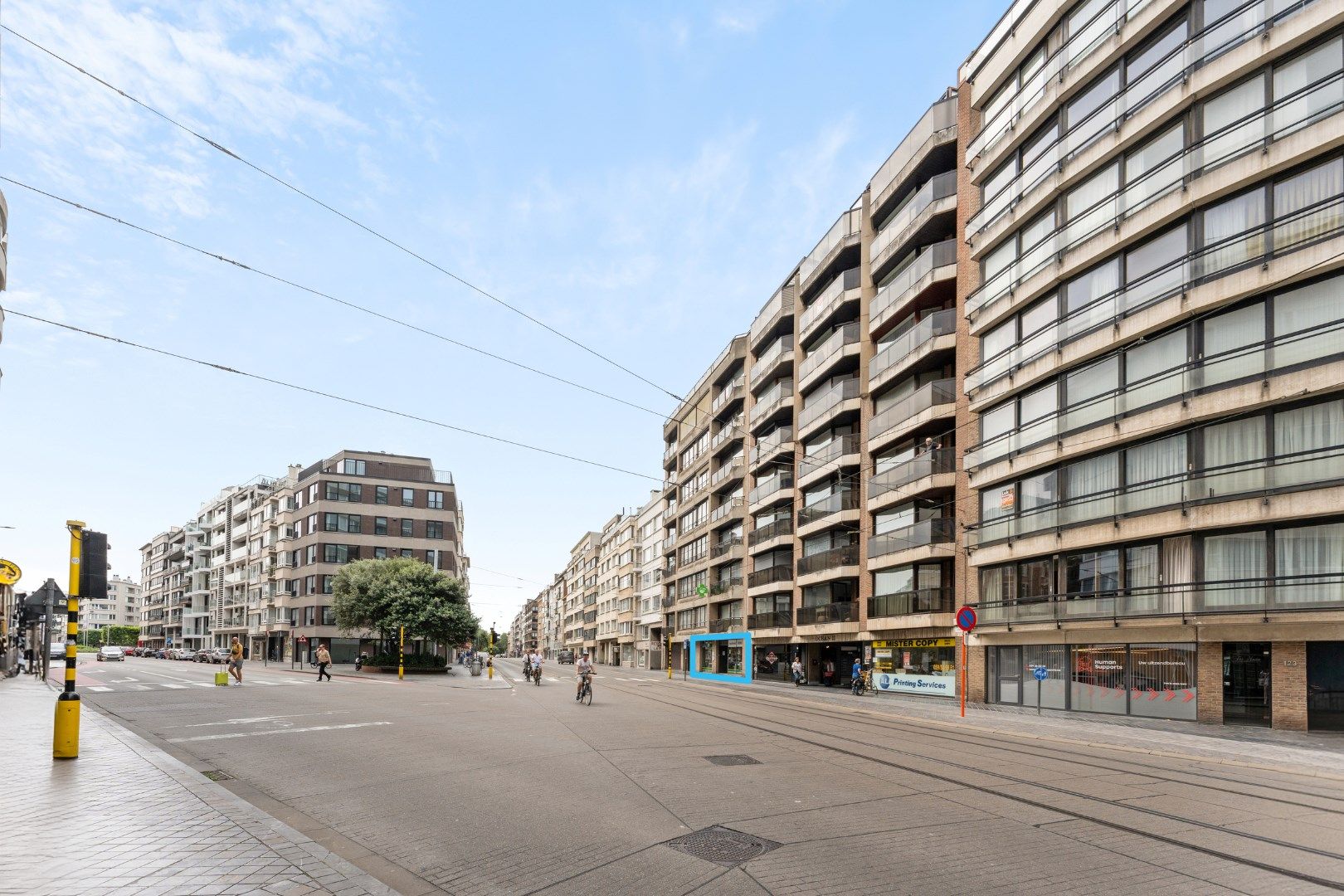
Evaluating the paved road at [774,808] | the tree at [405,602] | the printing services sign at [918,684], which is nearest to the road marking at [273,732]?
the paved road at [774,808]

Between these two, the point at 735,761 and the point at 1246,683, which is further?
the point at 1246,683

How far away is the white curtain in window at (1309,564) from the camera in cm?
2128

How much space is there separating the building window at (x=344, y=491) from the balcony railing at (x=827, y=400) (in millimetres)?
53216

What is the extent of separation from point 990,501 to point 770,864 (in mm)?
28509

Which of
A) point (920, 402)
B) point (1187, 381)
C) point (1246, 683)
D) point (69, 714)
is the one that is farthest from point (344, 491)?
point (1246, 683)

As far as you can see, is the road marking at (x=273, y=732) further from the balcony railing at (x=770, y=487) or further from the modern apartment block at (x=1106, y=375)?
the balcony railing at (x=770, y=487)

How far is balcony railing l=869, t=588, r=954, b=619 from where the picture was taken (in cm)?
3656

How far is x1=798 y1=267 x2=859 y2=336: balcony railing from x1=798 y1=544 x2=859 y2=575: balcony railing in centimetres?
1208

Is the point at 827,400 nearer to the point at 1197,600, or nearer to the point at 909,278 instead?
the point at 909,278

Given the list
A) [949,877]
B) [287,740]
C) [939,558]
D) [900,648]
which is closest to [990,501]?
[939,558]

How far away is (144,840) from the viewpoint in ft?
25.6

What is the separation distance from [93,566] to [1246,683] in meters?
25.5

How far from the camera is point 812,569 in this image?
48.9 metres

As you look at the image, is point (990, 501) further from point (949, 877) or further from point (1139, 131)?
point (949, 877)
